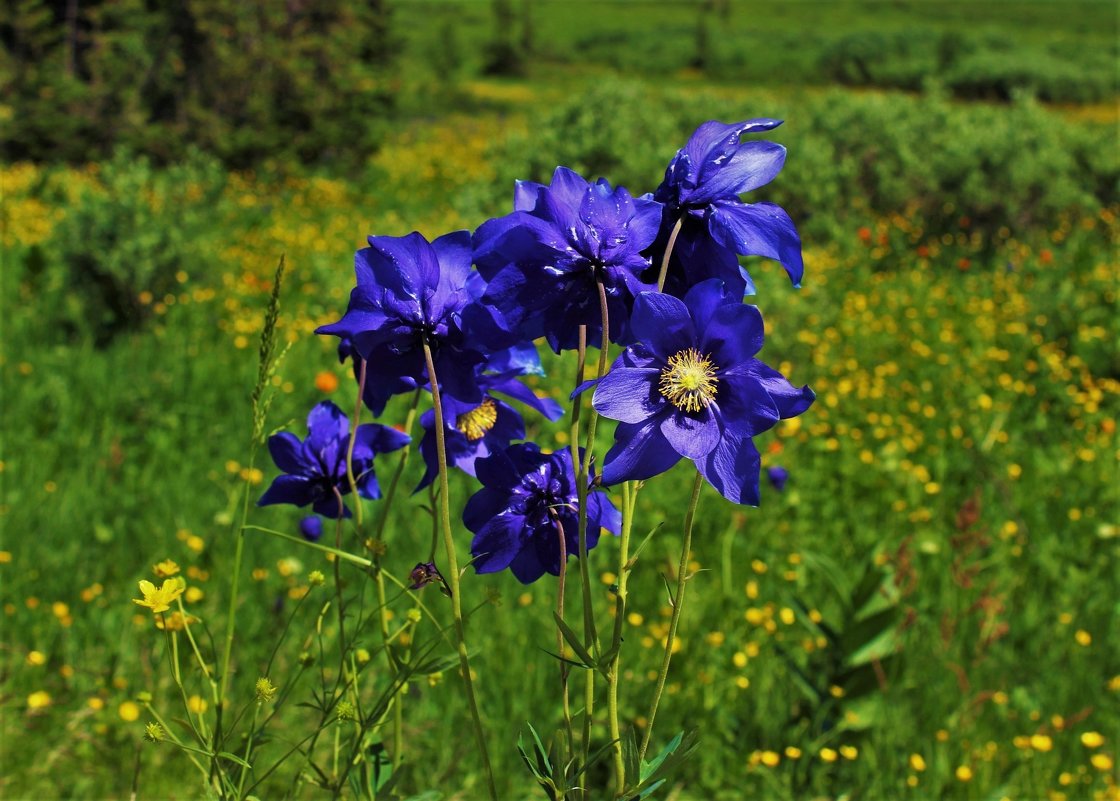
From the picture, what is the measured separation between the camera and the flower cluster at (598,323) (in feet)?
2.67

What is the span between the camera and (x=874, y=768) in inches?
82.7

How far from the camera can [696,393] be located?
2.73 ft

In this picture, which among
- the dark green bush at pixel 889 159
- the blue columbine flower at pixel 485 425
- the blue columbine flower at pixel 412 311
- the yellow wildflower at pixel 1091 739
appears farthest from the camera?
the dark green bush at pixel 889 159

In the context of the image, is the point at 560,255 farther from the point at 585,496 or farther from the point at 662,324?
the point at 585,496

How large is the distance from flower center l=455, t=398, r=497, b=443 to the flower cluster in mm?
49

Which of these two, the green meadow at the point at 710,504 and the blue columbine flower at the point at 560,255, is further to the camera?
the green meadow at the point at 710,504

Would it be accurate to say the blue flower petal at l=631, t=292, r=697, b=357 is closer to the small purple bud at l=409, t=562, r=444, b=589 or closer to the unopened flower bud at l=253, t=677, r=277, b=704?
the small purple bud at l=409, t=562, r=444, b=589

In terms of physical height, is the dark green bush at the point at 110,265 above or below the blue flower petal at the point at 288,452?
below

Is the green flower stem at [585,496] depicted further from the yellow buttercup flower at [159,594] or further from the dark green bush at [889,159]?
the dark green bush at [889,159]

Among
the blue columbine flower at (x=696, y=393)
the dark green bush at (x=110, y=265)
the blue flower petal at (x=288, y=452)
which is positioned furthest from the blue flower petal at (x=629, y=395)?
the dark green bush at (x=110, y=265)

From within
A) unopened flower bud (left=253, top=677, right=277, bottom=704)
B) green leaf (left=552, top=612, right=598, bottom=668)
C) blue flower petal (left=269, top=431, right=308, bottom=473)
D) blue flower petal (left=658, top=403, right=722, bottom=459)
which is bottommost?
unopened flower bud (left=253, top=677, right=277, bottom=704)

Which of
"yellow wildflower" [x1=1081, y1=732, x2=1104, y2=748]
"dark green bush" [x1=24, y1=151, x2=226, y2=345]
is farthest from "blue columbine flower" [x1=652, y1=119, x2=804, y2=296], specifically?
"dark green bush" [x1=24, y1=151, x2=226, y2=345]

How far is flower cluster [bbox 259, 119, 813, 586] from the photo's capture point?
0.81m

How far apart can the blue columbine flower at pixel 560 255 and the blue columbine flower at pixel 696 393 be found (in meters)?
0.05
